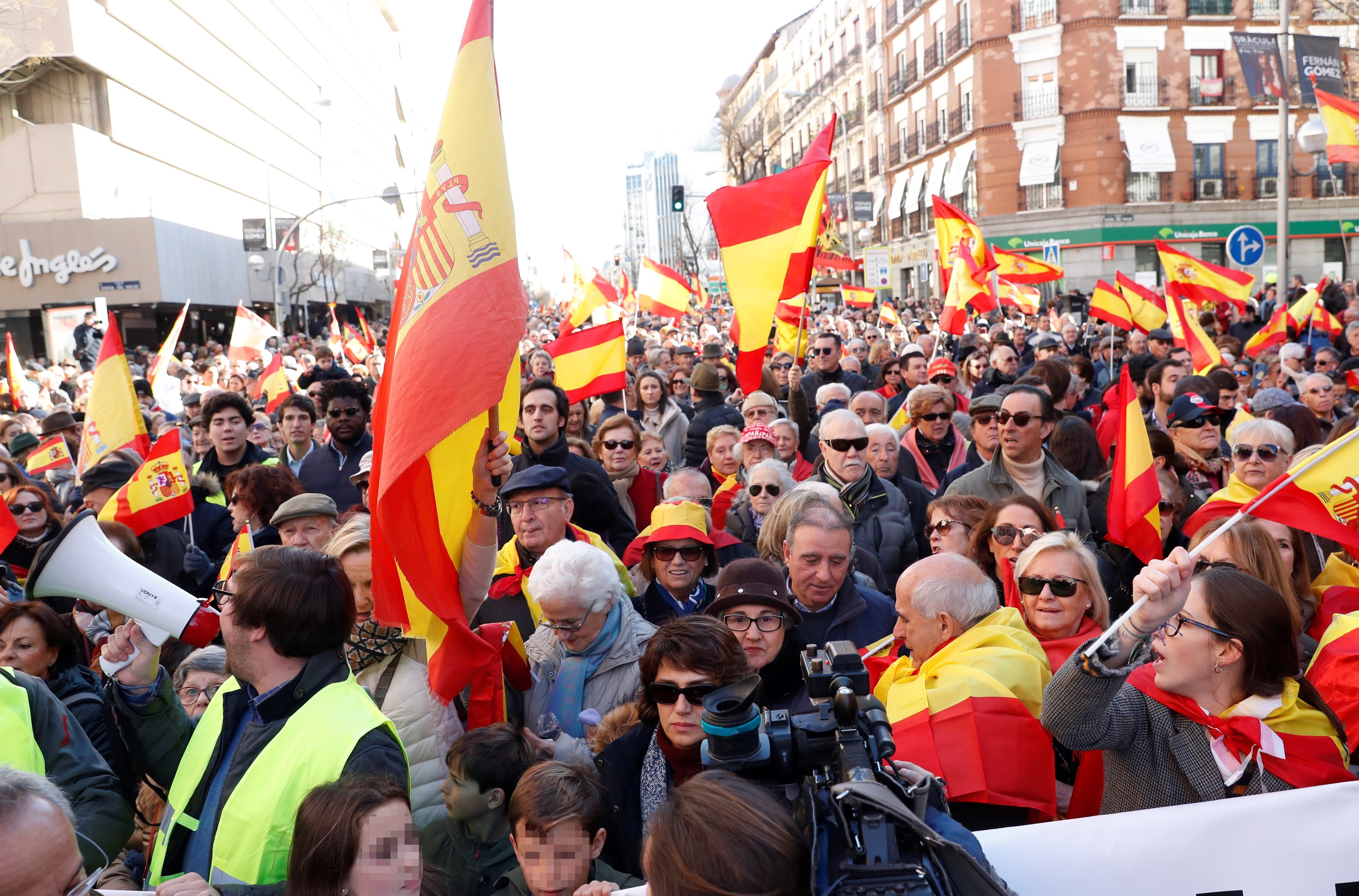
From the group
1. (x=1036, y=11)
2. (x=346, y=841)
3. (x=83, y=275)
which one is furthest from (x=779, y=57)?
(x=346, y=841)

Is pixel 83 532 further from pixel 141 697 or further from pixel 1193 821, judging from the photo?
pixel 1193 821

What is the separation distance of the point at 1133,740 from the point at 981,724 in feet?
1.27

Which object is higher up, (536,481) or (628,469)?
(536,481)

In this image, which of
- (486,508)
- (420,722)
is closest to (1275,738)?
(486,508)

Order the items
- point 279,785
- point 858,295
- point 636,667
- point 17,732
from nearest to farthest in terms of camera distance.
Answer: point 279,785 → point 17,732 → point 636,667 → point 858,295

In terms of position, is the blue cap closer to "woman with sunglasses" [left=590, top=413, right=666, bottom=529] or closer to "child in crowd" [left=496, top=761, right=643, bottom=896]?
→ "child in crowd" [left=496, top=761, right=643, bottom=896]

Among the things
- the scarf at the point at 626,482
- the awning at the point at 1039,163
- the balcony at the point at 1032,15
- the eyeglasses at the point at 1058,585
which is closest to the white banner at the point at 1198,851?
the eyeglasses at the point at 1058,585

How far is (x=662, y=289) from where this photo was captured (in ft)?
52.7

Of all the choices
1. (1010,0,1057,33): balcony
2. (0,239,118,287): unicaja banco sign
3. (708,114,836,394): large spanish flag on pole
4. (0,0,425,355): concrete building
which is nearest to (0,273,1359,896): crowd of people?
(708,114,836,394): large spanish flag on pole

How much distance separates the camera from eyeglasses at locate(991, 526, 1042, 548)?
4391 mm

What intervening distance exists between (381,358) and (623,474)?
43.0ft

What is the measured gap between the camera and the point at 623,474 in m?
7.02

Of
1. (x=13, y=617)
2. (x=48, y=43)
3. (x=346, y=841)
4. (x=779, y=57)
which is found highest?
(x=779, y=57)

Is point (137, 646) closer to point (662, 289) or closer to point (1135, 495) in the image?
point (1135, 495)
